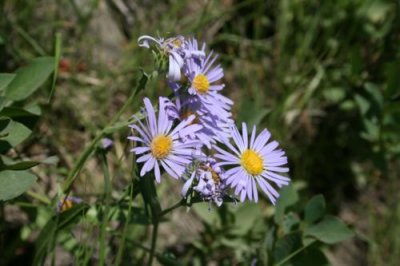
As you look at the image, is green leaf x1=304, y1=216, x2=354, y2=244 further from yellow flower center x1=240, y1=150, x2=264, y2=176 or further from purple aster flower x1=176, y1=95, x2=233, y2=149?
purple aster flower x1=176, y1=95, x2=233, y2=149

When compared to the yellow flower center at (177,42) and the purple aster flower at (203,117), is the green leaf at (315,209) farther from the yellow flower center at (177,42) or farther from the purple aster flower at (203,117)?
the yellow flower center at (177,42)

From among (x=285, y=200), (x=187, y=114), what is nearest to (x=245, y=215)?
(x=285, y=200)

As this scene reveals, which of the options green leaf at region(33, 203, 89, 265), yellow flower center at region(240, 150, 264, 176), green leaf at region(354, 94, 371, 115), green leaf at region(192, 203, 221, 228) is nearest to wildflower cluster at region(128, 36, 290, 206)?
yellow flower center at region(240, 150, 264, 176)

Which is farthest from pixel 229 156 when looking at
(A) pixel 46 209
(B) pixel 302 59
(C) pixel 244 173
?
(B) pixel 302 59

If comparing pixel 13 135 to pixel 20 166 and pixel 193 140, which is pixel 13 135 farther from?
pixel 193 140

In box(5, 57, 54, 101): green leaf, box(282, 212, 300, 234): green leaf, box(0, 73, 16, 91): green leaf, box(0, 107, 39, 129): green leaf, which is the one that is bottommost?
box(282, 212, 300, 234): green leaf

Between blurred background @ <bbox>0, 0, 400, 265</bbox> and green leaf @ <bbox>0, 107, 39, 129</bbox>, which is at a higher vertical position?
blurred background @ <bbox>0, 0, 400, 265</bbox>

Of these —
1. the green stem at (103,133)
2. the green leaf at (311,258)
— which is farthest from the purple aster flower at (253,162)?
the green leaf at (311,258)
